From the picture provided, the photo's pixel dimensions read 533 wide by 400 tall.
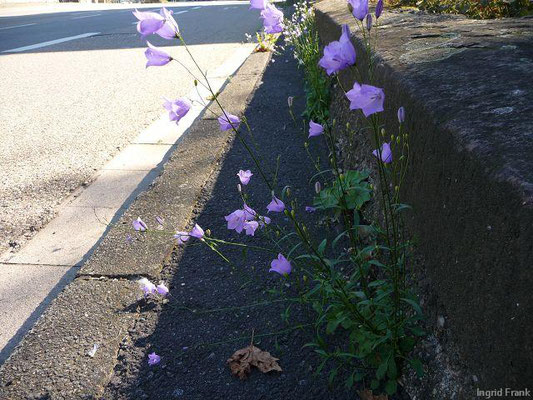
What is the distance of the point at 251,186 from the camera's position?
9.64ft

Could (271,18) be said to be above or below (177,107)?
above

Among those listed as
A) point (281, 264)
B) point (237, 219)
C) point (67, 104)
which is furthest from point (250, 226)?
point (67, 104)

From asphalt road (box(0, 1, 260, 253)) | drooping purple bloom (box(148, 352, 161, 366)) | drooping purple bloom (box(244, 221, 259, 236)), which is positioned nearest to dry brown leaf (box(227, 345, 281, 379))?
drooping purple bloom (box(148, 352, 161, 366))

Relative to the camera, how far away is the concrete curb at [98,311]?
1639 mm

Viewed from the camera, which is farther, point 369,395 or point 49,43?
point 49,43

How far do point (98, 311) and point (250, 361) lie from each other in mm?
626

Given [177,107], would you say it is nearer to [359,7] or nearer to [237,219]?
[237,219]

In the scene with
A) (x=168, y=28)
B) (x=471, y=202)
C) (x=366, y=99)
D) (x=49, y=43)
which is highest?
(x=168, y=28)

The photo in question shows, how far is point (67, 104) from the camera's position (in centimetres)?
536

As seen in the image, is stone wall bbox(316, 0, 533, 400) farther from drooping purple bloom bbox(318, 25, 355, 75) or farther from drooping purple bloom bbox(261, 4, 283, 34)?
drooping purple bloom bbox(261, 4, 283, 34)

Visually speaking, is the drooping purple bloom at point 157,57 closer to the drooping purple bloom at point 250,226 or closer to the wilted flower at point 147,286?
the drooping purple bloom at point 250,226

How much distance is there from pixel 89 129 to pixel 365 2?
11.9 feet

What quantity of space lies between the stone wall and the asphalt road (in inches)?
80.3

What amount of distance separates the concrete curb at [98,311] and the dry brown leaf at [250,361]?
0.39m
